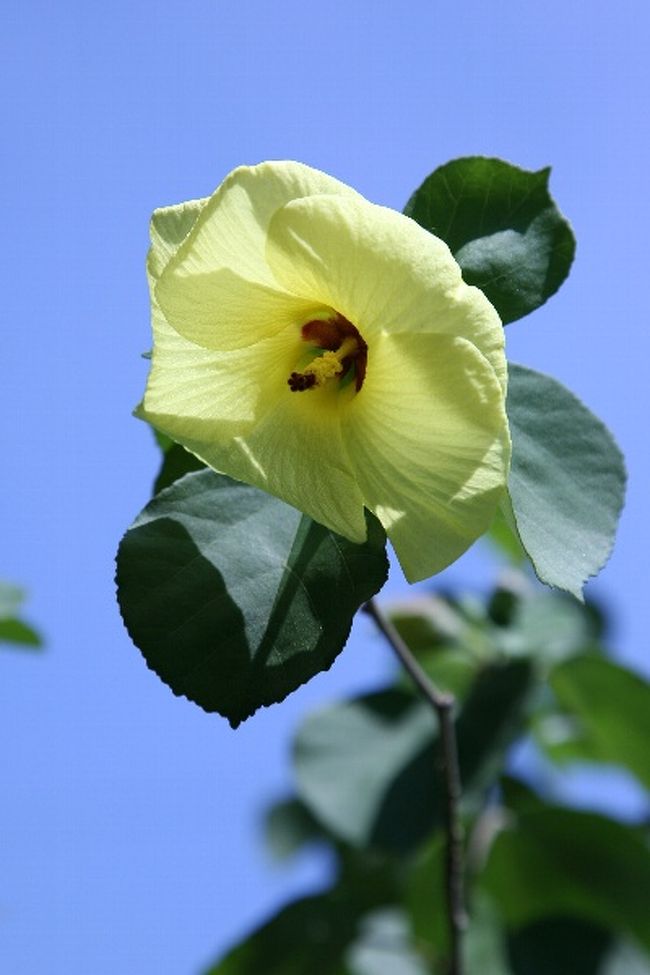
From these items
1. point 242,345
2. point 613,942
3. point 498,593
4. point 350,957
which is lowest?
point 350,957

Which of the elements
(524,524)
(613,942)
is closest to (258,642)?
(524,524)

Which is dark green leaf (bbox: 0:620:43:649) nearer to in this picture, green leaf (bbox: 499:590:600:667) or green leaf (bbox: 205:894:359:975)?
green leaf (bbox: 205:894:359:975)

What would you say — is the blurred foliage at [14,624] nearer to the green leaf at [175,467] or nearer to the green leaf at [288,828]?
the green leaf at [175,467]

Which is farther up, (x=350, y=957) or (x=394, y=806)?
(x=394, y=806)

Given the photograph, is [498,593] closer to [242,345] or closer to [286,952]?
[286,952]

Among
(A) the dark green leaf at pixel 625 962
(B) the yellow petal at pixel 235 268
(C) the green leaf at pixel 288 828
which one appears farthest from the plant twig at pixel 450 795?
(C) the green leaf at pixel 288 828

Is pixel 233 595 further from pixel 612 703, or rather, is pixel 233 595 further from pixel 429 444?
pixel 612 703
